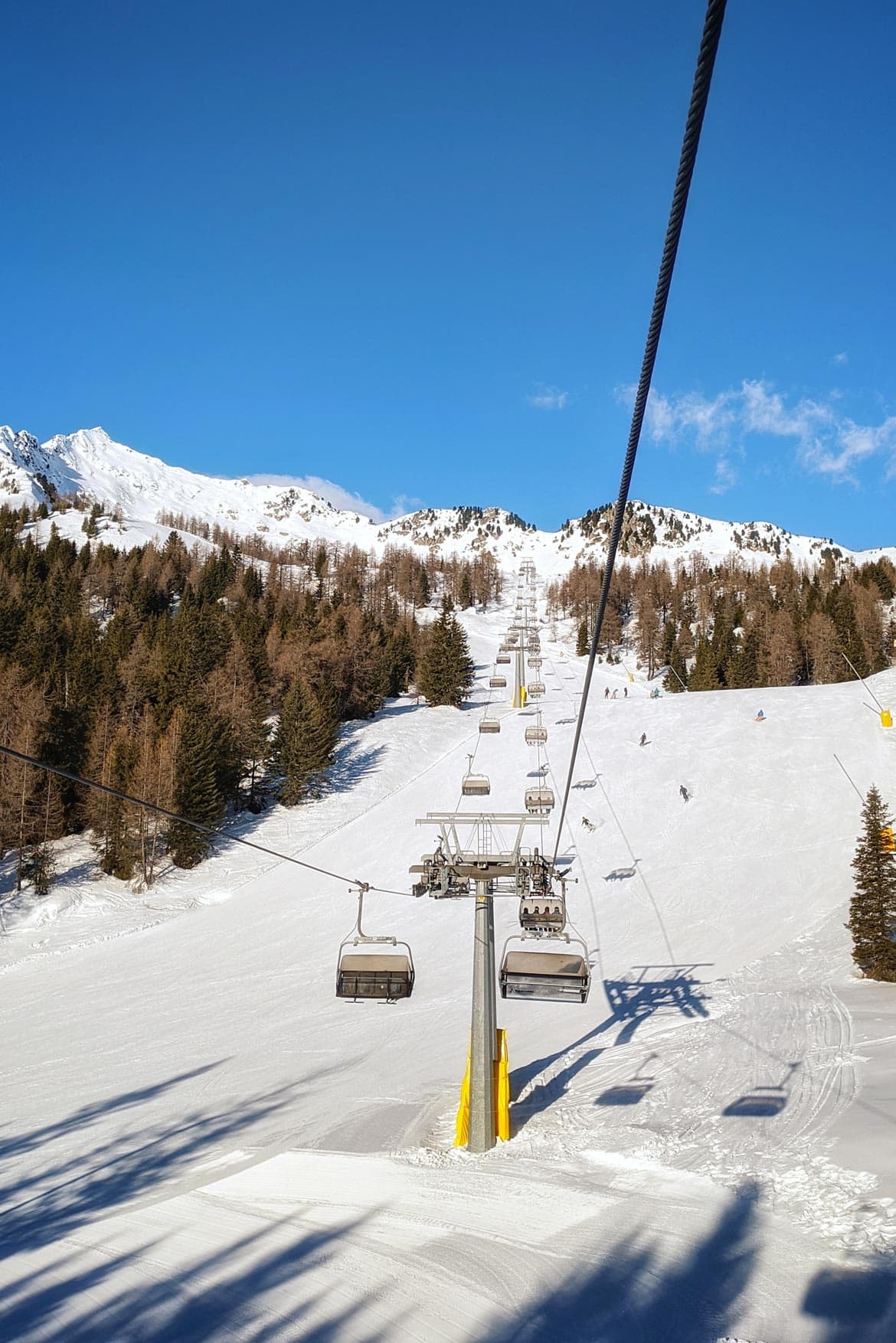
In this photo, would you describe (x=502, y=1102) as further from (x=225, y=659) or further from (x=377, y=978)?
(x=225, y=659)

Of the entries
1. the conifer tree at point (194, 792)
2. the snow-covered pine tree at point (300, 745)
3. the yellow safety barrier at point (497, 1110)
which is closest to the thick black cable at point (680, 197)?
the yellow safety barrier at point (497, 1110)

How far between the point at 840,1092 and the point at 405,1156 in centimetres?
728

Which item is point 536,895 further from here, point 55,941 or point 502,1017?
point 55,941

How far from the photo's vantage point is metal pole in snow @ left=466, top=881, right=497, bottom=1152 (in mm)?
12438

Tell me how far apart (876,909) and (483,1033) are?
12.2 m

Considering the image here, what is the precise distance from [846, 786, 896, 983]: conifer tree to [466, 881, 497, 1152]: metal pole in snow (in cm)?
1148

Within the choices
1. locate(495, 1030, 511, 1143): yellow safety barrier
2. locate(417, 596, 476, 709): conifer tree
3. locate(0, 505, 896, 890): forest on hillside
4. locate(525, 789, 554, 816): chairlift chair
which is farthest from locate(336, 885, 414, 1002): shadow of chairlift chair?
locate(417, 596, 476, 709): conifer tree

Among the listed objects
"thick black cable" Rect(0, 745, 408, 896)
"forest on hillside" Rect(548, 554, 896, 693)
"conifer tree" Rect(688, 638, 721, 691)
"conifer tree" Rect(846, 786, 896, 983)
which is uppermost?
"forest on hillside" Rect(548, 554, 896, 693)

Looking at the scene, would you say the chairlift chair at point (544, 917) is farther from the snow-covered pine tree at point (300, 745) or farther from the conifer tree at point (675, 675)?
the conifer tree at point (675, 675)

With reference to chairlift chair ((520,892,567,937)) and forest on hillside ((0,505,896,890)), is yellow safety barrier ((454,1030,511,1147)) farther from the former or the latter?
forest on hillside ((0,505,896,890))

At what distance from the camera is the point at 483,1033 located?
Result: 12859 mm

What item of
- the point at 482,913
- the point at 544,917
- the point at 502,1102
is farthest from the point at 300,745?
the point at 502,1102

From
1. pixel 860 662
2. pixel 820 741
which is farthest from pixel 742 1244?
pixel 860 662

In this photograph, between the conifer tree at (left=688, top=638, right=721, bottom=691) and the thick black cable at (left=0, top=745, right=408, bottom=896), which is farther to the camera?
the conifer tree at (left=688, top=638, right=721, bottom=691)
